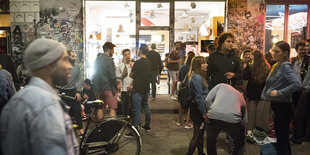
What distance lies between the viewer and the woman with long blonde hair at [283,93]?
3.73 meters

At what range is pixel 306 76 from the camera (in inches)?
220

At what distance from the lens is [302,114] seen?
581 cm

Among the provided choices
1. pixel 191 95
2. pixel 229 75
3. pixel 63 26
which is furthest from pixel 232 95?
pixel 63 26

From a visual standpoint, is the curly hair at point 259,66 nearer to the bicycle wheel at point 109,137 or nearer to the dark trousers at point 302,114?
the dark trousers at point 302,114

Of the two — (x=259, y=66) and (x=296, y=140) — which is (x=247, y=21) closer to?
(x=259, y=66)

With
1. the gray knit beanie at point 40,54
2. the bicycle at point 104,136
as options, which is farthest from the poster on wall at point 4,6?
the gray knit beanie at point 40,54

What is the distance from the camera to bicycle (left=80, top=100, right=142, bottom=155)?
413 cm

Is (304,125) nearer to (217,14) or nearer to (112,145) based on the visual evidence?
(112,145)

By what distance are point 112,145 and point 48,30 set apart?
646cm

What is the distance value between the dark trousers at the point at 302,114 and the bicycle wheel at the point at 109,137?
361cm

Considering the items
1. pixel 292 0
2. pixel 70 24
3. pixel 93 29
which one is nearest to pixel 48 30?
pixel 70 24

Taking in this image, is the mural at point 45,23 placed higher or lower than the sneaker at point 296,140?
higher

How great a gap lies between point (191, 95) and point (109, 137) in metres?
1.47

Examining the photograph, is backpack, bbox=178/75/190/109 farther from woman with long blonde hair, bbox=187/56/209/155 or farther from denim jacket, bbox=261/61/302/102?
denim jacket, bbox=261/61/302/102
